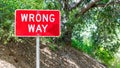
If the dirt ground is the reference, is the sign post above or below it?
above

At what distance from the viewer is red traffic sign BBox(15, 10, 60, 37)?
609 cm

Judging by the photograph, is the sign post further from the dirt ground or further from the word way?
the dirt ground

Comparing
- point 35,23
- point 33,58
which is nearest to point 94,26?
point 33,58

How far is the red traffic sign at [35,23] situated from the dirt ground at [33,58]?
3748mm

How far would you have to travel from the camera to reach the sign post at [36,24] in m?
6.08

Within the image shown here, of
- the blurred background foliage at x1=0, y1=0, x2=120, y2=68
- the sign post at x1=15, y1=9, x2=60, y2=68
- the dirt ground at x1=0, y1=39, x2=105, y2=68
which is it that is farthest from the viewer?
the blurred background foliage at x1=0, y1=0, x2=120, y2=68

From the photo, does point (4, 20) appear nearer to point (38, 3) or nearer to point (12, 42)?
point (38, 3)

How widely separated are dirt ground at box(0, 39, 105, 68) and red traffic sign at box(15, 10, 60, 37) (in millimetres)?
3748

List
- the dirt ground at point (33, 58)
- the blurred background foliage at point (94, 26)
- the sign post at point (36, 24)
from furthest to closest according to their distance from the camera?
the blurred background foliage at point (94, 26)
the dirt ground at point (33, 58)
the sign post at point (36, 24)

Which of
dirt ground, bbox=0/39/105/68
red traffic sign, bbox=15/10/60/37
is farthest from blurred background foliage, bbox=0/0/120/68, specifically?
red traffic sign, bbox=15/10/60/37

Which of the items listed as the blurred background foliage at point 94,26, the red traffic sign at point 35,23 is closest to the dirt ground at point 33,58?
the blurred background foliage at point 94,26

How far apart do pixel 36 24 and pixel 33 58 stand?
18.9 feet

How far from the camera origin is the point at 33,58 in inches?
465

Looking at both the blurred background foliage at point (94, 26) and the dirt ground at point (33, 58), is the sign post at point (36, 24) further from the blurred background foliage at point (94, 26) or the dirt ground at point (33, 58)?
the blurred background foliage at point (94, 26)
